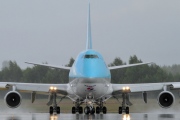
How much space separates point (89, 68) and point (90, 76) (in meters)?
0.59

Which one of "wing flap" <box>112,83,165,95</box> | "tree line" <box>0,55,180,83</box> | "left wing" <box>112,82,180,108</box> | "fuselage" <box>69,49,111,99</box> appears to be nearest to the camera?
"fuselage" <box>69,49,111,99</box>

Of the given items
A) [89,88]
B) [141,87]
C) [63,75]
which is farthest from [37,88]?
[63,75]

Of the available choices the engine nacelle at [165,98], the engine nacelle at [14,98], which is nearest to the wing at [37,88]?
the engine nacelle at [14,98]

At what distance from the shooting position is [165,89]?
33.6 m

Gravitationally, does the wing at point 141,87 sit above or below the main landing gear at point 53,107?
above

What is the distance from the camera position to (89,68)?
31.5 metres

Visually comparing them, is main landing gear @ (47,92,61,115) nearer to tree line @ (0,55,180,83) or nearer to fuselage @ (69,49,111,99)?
fuselage @ (69,49,111,99)

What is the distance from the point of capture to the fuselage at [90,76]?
31234 millimetres

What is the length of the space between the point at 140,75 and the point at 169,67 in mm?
13262

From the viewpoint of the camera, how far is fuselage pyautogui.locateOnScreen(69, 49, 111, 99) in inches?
1230

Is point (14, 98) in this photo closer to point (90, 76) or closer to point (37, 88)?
point (37, 88)

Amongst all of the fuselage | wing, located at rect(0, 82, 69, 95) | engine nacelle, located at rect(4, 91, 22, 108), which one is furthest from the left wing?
engine nacelle, located at rect(4, 91, 22, 108)

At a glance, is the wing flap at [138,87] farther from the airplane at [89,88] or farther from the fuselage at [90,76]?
the fuselage at [90,76]

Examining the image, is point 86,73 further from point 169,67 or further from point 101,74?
point 169,67
